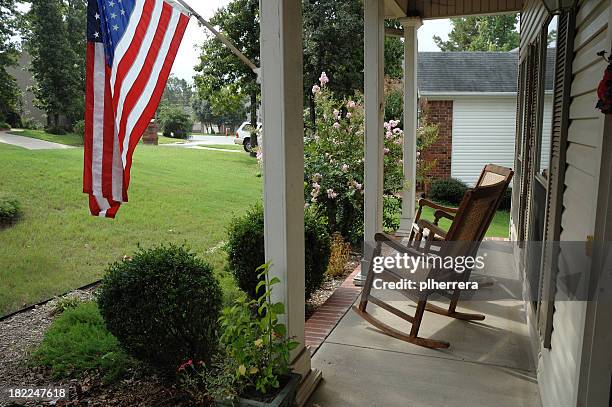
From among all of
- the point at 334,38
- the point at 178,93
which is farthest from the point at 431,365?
the point at 178,93

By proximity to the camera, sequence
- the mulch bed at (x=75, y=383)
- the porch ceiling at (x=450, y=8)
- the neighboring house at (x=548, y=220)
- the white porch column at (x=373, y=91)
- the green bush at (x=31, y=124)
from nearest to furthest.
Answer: the neighboring house at (x=548, y=220) → the mulch bed at (x=75, y=383) → the white porch column at (x=373, y=91) → the porch ceiling at (x=450, y=8) → the green bush at (x=31, y=124)

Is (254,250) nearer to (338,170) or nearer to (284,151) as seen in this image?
(284,151)

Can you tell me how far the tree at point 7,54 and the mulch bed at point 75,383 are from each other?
18.0 ft

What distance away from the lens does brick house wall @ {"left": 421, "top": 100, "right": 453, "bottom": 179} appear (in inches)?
488

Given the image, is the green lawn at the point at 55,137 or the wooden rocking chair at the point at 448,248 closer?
the wooden rocking chair at the point at 448,248

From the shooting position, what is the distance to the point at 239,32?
13.2 metres

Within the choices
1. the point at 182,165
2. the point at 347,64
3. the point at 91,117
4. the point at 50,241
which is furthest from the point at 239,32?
the point at 91,117

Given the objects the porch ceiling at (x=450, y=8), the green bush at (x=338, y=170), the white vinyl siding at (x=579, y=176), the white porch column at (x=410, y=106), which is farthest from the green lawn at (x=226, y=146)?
the white vinyl siding at (x=579, y=176)

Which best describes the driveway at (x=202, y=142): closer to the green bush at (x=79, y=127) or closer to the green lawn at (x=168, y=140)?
the green lawn at (x=168, y=140)

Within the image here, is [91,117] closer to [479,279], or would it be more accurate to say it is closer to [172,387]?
[172,387]

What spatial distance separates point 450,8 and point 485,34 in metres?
24.3

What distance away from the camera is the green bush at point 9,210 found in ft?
21.2

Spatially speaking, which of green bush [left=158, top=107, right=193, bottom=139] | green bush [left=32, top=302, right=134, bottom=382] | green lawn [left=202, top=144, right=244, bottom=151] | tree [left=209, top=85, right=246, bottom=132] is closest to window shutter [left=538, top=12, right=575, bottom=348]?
green bush [left=32, top=302, right=134, bottom=382]

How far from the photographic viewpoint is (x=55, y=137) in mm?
9664
